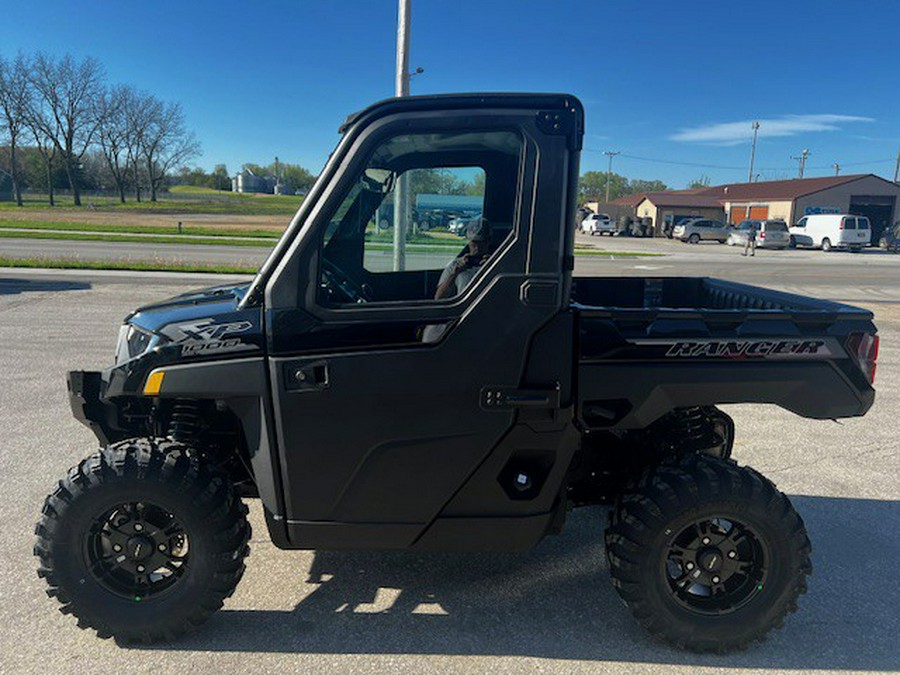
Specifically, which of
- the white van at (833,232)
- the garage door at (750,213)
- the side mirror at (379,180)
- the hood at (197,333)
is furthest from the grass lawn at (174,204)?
the side mirror at (379,180)

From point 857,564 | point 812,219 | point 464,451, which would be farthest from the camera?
point 812,219

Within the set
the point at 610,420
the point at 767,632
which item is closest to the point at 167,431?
the point at 610,420

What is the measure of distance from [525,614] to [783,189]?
6006cm

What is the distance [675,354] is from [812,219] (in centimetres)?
4283

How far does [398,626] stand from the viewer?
2785 millimetres

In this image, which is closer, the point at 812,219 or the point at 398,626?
the point at 398,626

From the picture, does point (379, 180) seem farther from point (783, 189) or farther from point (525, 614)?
point (783, 189)

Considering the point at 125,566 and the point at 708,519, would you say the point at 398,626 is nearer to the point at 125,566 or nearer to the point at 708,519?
the point at 125,566

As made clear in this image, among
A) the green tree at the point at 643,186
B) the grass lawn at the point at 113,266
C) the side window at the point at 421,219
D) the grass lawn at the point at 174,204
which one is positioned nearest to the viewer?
the side window at the point at 421,219

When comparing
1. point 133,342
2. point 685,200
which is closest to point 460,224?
point 133,342

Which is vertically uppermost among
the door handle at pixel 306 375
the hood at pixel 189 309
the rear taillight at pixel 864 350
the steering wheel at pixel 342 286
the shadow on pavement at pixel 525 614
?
the steering wheel at pixel 342 286

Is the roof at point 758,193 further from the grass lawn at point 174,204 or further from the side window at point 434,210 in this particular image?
the side window at point 434,210

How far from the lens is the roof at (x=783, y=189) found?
4891cm

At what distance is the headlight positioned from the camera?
261cm
